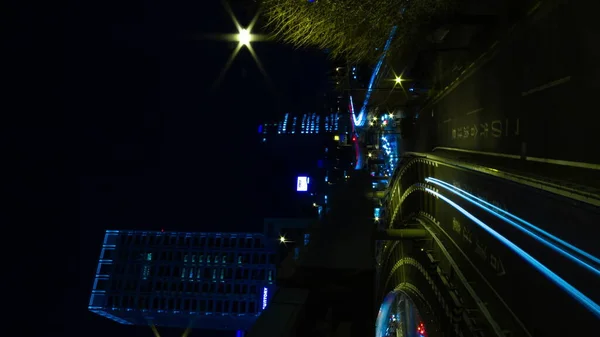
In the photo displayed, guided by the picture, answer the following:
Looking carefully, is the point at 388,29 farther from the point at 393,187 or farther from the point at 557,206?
the point at 393,187

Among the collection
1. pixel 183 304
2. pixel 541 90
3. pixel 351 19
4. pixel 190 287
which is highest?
pixel 351 19

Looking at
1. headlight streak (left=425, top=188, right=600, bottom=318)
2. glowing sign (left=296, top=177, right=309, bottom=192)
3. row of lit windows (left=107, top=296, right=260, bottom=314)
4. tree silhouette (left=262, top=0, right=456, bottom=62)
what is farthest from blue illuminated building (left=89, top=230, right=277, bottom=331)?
headlight streak (left=425, top=188, right=600, bottom=318)

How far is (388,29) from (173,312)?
138 ft

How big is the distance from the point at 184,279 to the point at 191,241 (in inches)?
192

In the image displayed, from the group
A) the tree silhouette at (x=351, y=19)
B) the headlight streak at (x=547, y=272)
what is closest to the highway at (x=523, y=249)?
the headlight streak at (x=547, y=272)

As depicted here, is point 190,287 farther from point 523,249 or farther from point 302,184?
point 523,249

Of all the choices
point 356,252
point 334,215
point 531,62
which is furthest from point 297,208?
point 531,62

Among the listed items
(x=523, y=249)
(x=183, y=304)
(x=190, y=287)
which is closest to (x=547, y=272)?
(x=523, y=249)

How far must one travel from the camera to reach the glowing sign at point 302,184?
38.4 metres

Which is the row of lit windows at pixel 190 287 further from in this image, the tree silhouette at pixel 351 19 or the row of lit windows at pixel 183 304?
the tree silhouette at pixel 351 19

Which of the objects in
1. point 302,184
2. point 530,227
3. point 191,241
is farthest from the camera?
point 191,241

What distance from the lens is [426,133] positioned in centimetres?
1162

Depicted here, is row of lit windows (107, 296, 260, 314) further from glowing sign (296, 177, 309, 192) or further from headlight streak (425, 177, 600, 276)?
headlight streak (425, 177, 600, 276)

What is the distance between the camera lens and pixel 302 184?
38.7 meters
